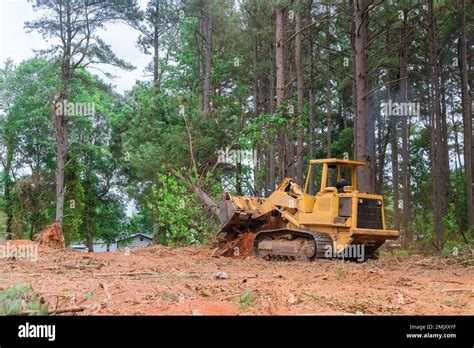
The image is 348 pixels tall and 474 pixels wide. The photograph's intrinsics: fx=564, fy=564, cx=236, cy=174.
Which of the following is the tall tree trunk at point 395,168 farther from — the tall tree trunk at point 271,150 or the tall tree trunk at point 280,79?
the tall tree trunk at point 280,79

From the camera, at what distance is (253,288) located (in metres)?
7.36

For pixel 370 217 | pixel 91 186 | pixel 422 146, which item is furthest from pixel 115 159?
pixel 370 217

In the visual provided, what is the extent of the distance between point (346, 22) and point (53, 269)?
69.0 ft

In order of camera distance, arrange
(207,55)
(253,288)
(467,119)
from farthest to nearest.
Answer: (207,55), (467,119), (253,288)

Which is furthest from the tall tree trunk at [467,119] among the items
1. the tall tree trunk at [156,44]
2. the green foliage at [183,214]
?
the tall tree trunk at [156,44]

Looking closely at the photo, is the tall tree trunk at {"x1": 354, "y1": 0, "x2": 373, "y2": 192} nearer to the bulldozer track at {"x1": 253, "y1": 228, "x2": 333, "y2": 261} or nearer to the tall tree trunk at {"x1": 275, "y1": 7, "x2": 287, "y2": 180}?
the bulldozer track at {"x1": 253, "y1": 228, "x2": 333, "y2": 261}

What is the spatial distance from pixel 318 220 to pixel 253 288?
5.87 m

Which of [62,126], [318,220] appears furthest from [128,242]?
[318,220]

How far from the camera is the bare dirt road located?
586 centimetres

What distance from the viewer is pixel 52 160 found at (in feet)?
108

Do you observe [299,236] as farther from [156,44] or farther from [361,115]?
[156,44]

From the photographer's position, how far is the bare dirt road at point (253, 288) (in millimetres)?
5863

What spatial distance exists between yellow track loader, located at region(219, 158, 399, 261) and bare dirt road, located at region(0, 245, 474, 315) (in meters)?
0.55
